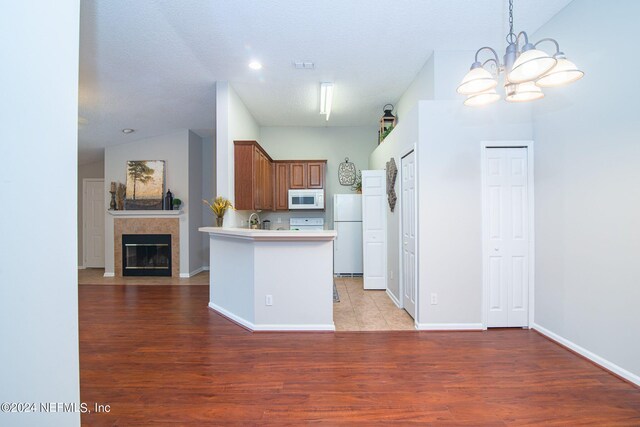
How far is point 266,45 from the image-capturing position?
309 cm

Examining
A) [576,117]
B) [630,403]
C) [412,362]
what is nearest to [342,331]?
[412,362]

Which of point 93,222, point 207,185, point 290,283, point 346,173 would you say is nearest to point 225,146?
point 290,283

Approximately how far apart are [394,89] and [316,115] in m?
1.66

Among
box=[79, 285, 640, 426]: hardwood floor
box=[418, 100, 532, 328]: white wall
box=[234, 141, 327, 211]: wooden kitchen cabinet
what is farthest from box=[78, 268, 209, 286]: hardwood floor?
box=[418, 100, 532, 328]: white wall

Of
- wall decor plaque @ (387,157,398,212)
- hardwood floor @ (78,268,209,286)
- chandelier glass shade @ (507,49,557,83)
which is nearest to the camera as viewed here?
chandelier glass shade @ (507,49,557,83)

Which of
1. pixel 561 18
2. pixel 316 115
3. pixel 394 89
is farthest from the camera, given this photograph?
pixel 316 115

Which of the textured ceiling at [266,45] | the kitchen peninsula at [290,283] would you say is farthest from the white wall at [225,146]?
the kitchen peninsula at [290,283]

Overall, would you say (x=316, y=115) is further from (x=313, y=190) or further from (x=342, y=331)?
(x=342, y=331)

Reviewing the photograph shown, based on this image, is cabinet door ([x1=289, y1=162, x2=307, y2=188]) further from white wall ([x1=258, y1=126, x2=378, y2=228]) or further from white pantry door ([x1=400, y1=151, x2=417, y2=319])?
white pantry door ([x1=400, y1=151, x2=417, y2=319])

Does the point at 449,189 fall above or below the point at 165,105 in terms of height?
below

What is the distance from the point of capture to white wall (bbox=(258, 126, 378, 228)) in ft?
20.0

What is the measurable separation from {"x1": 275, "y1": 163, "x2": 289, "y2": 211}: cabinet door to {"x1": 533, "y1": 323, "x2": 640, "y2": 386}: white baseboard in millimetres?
4417

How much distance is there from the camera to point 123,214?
229 inches

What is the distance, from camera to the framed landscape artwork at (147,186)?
5.80m
